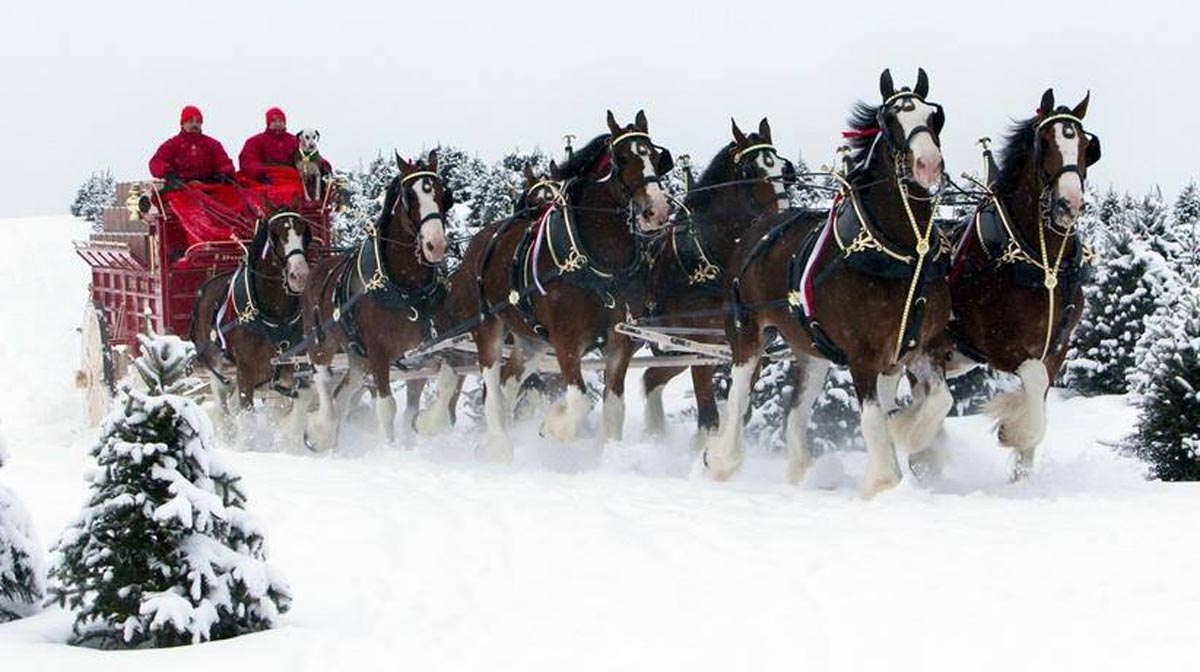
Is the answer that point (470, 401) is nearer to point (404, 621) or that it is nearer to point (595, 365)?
point (595, 365)

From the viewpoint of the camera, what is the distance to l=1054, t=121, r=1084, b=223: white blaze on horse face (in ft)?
27.8

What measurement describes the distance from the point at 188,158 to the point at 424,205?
4.72m

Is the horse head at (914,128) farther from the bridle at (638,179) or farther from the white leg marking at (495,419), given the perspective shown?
the white leg marking at (495,419)

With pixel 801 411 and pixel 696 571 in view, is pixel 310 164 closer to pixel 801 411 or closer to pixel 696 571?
pixel 801 411

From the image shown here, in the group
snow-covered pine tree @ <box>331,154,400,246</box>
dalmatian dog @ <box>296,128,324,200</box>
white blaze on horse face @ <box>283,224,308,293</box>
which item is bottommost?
white blaze on horse face @ <box>283,224,308,293</box>

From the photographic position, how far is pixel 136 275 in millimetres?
16359

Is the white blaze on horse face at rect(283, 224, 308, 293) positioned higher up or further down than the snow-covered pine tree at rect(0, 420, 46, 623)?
higher up

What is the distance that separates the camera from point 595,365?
13492mm

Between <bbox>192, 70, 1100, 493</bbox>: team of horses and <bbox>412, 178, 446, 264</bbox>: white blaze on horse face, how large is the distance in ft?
0.06

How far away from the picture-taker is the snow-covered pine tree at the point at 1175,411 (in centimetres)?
1180

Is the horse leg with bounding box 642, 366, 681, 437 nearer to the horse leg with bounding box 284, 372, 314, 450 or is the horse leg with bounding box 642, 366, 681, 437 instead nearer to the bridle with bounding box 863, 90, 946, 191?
the horse leg with bounding box 284, 372, 314, 450

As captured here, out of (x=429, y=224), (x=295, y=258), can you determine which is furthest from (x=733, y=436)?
(x=295, y=258)

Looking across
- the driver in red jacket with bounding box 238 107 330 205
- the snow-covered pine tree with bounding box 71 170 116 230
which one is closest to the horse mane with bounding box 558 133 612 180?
the driver in red jacket with bounding box 238 107 330 205

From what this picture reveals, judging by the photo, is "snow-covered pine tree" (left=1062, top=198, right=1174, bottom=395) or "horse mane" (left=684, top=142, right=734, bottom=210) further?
"snow-covered pine tree" (left=1062, top=198, right=1174, bottom=395)
